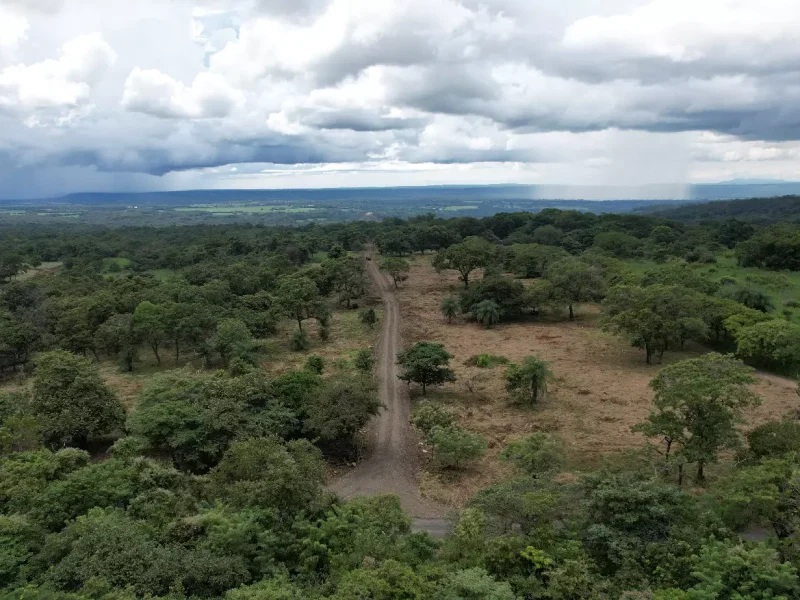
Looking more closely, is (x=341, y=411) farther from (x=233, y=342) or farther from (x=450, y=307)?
(x=450, y=307)

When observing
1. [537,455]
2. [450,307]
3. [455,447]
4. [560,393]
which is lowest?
[560,393]

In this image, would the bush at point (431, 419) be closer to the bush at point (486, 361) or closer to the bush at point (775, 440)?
the bush at point (486, 361)

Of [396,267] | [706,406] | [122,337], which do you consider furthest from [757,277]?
[122,337]

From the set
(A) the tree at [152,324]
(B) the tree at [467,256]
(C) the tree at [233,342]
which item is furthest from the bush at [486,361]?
(B) the tree at [467,256]

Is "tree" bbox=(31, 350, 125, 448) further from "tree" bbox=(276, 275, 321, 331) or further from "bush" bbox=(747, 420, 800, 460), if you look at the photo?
"bush" bbox=(747, 420, 800, 460)

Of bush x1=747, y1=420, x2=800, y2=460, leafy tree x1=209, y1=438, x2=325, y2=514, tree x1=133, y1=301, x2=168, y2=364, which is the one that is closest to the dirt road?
leafy tree x1=209, y1=438, x2=325, y2=514
